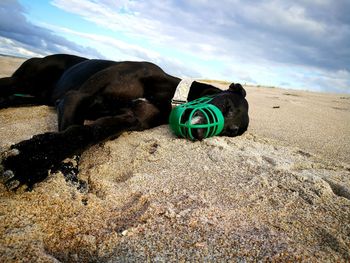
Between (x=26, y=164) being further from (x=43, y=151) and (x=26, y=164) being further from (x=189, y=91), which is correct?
(x=189, y=91)

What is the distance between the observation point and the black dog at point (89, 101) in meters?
1.85

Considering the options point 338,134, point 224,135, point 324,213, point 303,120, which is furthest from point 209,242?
point 303,120

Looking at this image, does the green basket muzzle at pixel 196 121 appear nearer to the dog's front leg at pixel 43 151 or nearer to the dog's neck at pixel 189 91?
the dog's neck at pixel 189 91

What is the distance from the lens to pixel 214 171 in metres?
2.19

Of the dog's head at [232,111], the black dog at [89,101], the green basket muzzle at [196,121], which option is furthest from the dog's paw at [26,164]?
the dog's head at [232,111]

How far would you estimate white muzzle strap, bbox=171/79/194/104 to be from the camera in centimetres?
A: 371

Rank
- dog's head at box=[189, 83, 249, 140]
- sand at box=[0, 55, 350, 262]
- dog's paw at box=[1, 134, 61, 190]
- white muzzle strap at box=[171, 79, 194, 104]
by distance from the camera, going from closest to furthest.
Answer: sand at box=[0, 55, 350, 262], dog's paw at box=[1, 134, 61, 190], dog's head at box=[189, 83, 249, 140], white muzzle strap at box=[171, 79, 194, 104]

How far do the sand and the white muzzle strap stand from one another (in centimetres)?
100

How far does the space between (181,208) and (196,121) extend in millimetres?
1304

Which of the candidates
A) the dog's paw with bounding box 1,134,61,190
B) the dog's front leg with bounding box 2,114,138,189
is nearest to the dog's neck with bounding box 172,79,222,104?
the dog's front leg with bounding box 2,114,138,189

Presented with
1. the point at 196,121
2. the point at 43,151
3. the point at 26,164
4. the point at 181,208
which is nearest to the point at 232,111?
the point at 196,121

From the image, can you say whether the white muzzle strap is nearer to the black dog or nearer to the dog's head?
the black dog

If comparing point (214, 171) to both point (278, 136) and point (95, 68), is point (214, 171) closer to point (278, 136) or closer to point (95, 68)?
point (278, 136)

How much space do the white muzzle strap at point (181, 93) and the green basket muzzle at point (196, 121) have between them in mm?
606
